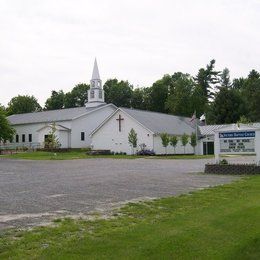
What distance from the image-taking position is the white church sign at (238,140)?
2364 cm

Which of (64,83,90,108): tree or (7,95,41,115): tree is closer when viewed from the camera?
(7,95,41,115): tree

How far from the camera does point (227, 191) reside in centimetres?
1466

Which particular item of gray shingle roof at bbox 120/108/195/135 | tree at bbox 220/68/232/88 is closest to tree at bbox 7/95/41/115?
tree at bbox 220/68/232/88

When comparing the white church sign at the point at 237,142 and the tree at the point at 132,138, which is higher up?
the tree at the point at 132,138

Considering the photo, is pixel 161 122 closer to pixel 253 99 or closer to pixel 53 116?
pixel 53 116

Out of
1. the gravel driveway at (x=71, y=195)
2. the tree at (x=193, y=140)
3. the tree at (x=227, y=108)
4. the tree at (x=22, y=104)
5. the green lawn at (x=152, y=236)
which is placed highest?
the tree at (x=22, y=104)

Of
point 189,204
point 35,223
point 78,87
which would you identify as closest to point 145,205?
point 189,204

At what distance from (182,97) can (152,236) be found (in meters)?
83.0

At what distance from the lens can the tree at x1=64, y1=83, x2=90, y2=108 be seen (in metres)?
105

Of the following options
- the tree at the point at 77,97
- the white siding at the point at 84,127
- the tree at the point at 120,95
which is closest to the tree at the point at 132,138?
the white siding at the point at 84,127

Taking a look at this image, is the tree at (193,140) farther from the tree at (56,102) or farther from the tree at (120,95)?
the tree at (56,102)

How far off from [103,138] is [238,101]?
90.3ft

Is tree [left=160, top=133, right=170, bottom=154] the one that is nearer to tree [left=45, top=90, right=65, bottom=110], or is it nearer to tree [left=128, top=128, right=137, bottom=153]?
tree [left=128, top=128, right=137, bottom=153]

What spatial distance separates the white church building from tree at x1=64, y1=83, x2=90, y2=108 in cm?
2902
